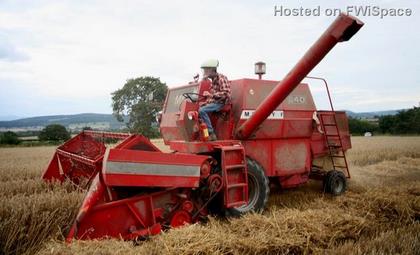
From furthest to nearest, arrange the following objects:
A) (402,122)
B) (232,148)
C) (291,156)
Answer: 1. (402,122)
2. (291,156)
3. (232,148)

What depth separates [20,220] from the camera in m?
4.01

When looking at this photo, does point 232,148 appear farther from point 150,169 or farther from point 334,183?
point 334,183

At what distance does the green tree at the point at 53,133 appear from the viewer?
23155 millimetres

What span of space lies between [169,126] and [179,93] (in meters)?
0.63

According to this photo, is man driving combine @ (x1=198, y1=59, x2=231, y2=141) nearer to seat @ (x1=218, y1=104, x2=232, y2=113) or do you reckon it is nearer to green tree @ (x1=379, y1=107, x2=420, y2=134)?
seat @ (x1=218, y1=104, x2=232, y2=113)

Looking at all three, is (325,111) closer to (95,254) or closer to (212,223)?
(212,223)

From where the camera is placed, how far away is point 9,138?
81.3 feet

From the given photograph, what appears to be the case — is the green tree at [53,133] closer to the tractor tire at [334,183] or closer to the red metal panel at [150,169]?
the tractor tire at [334,183]

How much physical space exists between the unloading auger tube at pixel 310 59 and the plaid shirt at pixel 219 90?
54cm

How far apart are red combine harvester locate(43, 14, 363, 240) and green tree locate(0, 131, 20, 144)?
2089cm

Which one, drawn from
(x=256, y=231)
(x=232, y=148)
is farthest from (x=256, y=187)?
(x=256, y=231)

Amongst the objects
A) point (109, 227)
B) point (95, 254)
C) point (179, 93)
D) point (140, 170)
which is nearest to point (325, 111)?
point (179, 93)

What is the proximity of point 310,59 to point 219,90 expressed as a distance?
4.92 feet

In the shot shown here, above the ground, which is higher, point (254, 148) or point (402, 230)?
point (254, 148)
